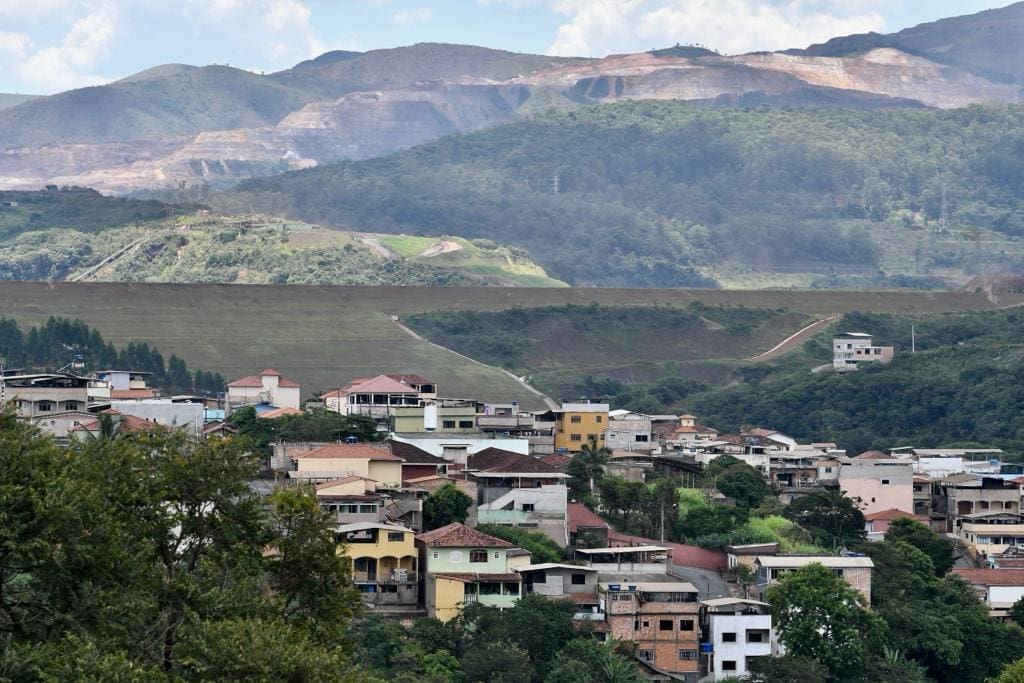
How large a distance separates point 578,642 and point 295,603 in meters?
14.5

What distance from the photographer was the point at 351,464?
52344 millimetres

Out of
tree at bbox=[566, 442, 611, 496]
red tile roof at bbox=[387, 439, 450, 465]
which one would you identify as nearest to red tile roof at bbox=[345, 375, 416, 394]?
tree at bbox=[566, 442, 611, 496]

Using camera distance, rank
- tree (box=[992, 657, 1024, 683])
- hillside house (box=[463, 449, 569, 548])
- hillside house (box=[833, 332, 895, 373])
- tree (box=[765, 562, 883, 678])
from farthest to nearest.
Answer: hillside house (box=[833, 332, 895, 373])
hillside house (box=[463, 449, 569, 548])
tree (box=[765, 562, 883, 678])
tree (box=[992, 657, 1024, 683])

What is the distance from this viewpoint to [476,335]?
134 m

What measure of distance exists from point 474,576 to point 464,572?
45 cm

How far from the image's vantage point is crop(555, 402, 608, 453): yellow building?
71375mm

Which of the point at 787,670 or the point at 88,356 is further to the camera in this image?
the point at 88,356

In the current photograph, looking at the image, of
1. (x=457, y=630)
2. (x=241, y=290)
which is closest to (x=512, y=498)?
(x=457, y=630)

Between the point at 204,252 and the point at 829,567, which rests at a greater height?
the point at 204,252

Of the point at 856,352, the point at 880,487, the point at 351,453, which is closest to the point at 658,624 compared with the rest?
the point at 351,453

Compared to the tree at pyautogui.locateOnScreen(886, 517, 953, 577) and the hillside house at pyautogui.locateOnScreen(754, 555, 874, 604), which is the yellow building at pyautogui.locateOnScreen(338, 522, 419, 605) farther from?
the tree at pyautogui.locateOnScreen(886, 517, 953, 577)

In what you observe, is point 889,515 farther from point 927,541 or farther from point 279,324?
point 279,324

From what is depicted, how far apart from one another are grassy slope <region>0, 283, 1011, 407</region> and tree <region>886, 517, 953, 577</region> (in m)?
40.2

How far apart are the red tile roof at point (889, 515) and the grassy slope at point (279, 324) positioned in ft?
110
